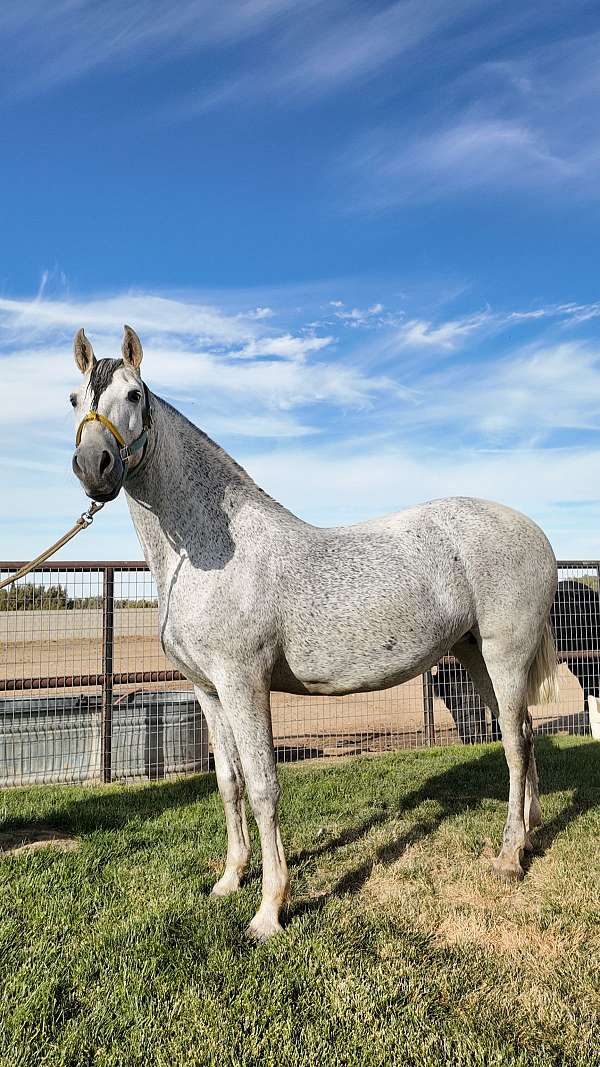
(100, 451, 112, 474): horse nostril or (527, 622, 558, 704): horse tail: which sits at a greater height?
(100, 451, 112, 474): horse nostril

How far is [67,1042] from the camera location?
229cm

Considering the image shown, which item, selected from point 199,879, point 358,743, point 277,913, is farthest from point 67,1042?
point 358,743

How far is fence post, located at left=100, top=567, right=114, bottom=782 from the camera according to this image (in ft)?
21.1

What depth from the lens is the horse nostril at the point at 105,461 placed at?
118 inches

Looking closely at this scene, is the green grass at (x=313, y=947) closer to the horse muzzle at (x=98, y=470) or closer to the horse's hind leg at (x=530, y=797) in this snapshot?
the horse's hind leg at (x=530, y=797)

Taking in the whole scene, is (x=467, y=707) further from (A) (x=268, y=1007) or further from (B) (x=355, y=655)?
(A) (x=268, y=1007)

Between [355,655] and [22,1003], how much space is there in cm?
201

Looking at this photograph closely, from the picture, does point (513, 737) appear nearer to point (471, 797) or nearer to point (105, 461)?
point (471, 797)

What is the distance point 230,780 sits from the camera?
144 inches

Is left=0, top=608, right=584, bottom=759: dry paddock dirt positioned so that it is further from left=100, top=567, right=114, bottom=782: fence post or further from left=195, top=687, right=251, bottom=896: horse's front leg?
left=195, top=687, right=251, bottom=896: horse's front leg

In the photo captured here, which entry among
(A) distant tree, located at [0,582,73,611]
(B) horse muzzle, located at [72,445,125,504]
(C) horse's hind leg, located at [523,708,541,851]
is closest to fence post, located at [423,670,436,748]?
(C) horse's hind leg, located at [523,708,541,851]

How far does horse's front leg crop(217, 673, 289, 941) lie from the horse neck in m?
0.65

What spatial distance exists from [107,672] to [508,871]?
424 centimetres

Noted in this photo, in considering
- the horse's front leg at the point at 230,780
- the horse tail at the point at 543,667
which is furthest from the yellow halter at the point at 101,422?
the horse tail at the point at 543,667
